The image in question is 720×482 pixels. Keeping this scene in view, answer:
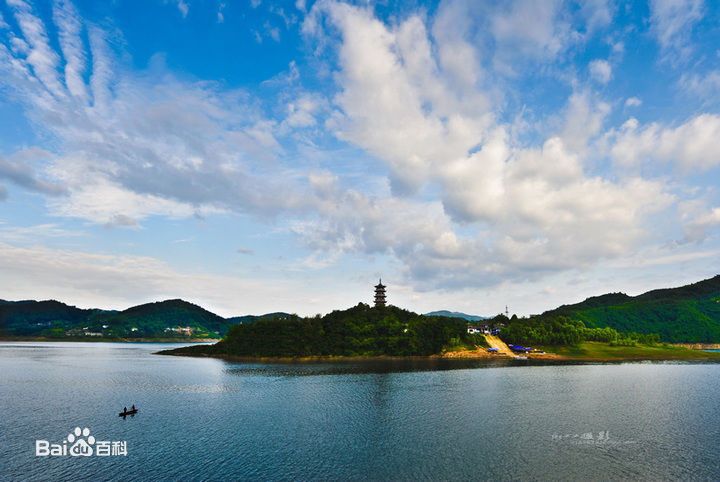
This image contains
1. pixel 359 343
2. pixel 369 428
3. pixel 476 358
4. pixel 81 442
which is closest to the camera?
pixel 81 442

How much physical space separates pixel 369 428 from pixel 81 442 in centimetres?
4481

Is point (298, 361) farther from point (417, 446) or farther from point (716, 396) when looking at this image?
point (716, 396)

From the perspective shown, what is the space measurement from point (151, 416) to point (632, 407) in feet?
329

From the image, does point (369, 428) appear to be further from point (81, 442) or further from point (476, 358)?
point (476, 358)

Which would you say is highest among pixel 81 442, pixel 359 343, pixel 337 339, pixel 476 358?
pixel 337 339

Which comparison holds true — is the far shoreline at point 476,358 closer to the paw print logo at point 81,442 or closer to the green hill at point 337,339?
the green hill at point 337,339

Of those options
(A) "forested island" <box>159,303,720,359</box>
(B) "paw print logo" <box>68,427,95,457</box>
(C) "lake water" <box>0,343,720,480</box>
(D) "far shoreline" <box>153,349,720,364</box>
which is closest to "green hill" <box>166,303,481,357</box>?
(A) "forested island" <box>159,303,720,359</box>

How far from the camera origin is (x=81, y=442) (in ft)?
172

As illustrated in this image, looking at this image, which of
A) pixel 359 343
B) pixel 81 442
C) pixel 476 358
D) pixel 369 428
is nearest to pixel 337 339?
pixel 359 343

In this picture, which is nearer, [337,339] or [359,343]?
[359,343]

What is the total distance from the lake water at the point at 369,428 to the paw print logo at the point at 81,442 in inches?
44.5

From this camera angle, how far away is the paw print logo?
159 ft

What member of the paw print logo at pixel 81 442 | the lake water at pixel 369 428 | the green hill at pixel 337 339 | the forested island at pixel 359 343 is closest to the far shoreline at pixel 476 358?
the forested island at pixel 359 343

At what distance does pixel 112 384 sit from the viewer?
4040 inches
